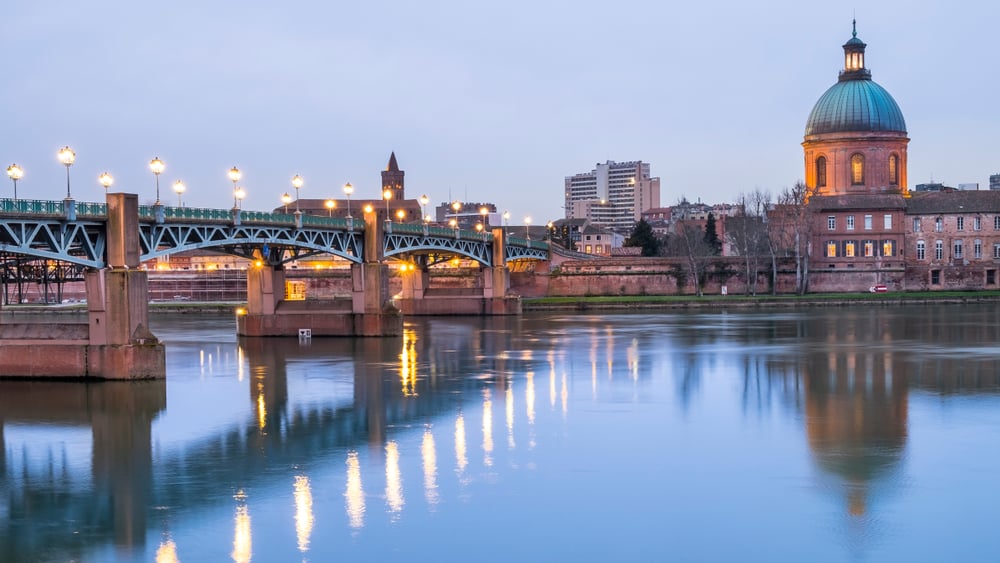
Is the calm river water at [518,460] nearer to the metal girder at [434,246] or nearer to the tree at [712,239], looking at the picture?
the metal girder at [434,246]

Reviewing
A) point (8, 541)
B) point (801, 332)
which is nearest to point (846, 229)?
point (801, 332)

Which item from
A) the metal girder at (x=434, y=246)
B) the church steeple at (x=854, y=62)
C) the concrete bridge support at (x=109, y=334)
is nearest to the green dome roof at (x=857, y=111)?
the church steeple at (x=854, y=62)

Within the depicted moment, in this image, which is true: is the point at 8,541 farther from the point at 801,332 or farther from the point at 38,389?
the point at 801,332

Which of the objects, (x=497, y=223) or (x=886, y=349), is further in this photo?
(x=497, y=223)

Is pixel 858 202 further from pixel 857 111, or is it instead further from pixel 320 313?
pixel 320 313

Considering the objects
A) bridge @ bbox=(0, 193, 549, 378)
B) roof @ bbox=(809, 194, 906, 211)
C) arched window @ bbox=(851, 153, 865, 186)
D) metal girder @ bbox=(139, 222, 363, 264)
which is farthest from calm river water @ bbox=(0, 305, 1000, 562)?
arched window @ bbox=(851, 153, 865, 186)

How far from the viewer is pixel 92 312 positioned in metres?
43.6

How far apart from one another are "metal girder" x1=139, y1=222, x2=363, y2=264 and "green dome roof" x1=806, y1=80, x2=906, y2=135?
59208 millimetres

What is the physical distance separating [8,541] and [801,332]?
5289 cm

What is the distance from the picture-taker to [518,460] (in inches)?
1094

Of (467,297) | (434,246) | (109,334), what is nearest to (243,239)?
(109,334)

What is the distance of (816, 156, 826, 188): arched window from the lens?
373 ft

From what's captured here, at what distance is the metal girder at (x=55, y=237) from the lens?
4131cm

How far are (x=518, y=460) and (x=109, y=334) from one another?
22.2 metres
